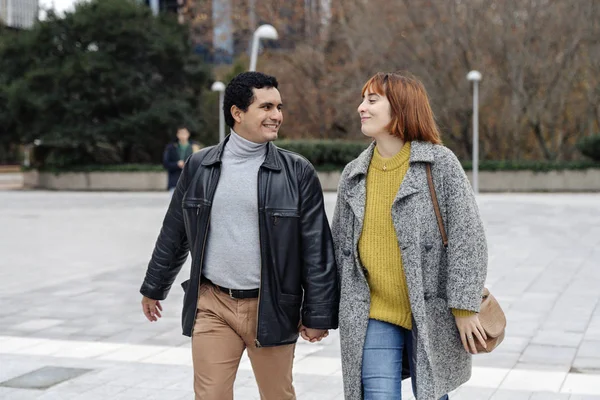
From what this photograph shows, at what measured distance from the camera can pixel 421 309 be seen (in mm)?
3279

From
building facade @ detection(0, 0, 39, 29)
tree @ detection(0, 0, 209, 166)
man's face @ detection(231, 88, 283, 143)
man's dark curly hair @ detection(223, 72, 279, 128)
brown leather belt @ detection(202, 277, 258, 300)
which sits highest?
building facade @ detection(0, 0, 39, 29)

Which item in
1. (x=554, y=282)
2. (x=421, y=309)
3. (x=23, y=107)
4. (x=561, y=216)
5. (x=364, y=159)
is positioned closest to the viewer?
(x=421, y=309)

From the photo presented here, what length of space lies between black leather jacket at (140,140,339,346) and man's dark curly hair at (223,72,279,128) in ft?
0.64

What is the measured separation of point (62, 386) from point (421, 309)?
10.1ft

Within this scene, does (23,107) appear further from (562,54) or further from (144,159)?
(562,54)

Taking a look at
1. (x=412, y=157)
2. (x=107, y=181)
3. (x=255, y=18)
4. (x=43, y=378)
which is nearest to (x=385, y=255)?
(x=412, y=157)

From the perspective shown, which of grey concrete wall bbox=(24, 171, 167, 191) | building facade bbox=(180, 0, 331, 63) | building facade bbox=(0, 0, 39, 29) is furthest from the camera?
building facade bbox=(0, 0, 39, 29)

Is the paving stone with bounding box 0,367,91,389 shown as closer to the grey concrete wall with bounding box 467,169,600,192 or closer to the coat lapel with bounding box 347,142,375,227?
the coat lapel with bounding box 347,142,375,227

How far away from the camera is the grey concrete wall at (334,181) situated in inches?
1145

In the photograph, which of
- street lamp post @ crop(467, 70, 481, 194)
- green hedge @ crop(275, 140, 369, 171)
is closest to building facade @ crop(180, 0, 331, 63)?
green hedge @ crop(275, 140, 369, 171)

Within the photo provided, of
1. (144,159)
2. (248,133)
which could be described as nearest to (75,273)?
(248,133)

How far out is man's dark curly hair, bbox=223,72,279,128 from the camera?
355 centimetres

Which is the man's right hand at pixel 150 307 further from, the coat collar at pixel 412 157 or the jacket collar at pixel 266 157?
the coat collar at pixel 412 157

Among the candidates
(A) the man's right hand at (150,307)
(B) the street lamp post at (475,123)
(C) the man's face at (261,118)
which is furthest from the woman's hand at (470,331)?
(B) the street lamp post at (475,123)
